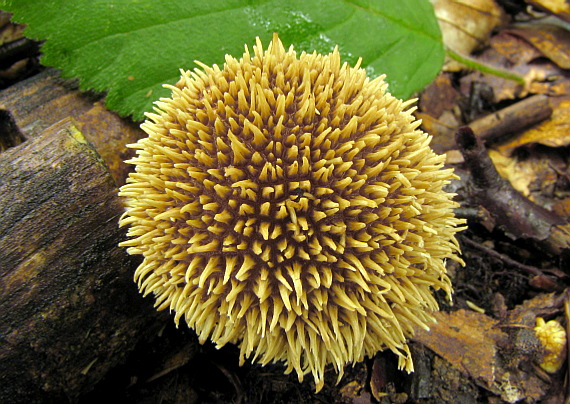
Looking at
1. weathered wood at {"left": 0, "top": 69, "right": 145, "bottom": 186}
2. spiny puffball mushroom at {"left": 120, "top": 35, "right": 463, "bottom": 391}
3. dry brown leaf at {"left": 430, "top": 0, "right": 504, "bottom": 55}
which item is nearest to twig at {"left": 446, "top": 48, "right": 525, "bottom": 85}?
dry brown leaf at {"left": 430, "top": 0, "right": 504, "bottom": 55}

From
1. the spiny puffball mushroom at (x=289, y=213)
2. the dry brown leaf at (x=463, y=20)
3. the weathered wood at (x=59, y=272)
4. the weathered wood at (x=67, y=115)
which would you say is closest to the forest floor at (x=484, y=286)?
the dry brown leaf at (x=463, y=20)

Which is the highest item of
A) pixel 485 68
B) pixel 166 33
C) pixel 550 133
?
pixel 166 33

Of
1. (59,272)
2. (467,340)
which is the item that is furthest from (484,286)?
(59,272)

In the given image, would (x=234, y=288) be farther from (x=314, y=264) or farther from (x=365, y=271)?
(x=365, y=271)

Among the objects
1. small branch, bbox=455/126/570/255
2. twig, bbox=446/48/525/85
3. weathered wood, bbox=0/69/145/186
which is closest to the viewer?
weathered wood, bbox=0/69/145/186

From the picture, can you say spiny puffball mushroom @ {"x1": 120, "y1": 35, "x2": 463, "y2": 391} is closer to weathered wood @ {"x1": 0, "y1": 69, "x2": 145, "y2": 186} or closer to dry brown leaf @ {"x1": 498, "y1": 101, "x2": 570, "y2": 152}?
weathered wood @ {"x1": 0, "y1": 69, "x2": 145, "y2": 186}

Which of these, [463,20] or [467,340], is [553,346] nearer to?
[467,340]
